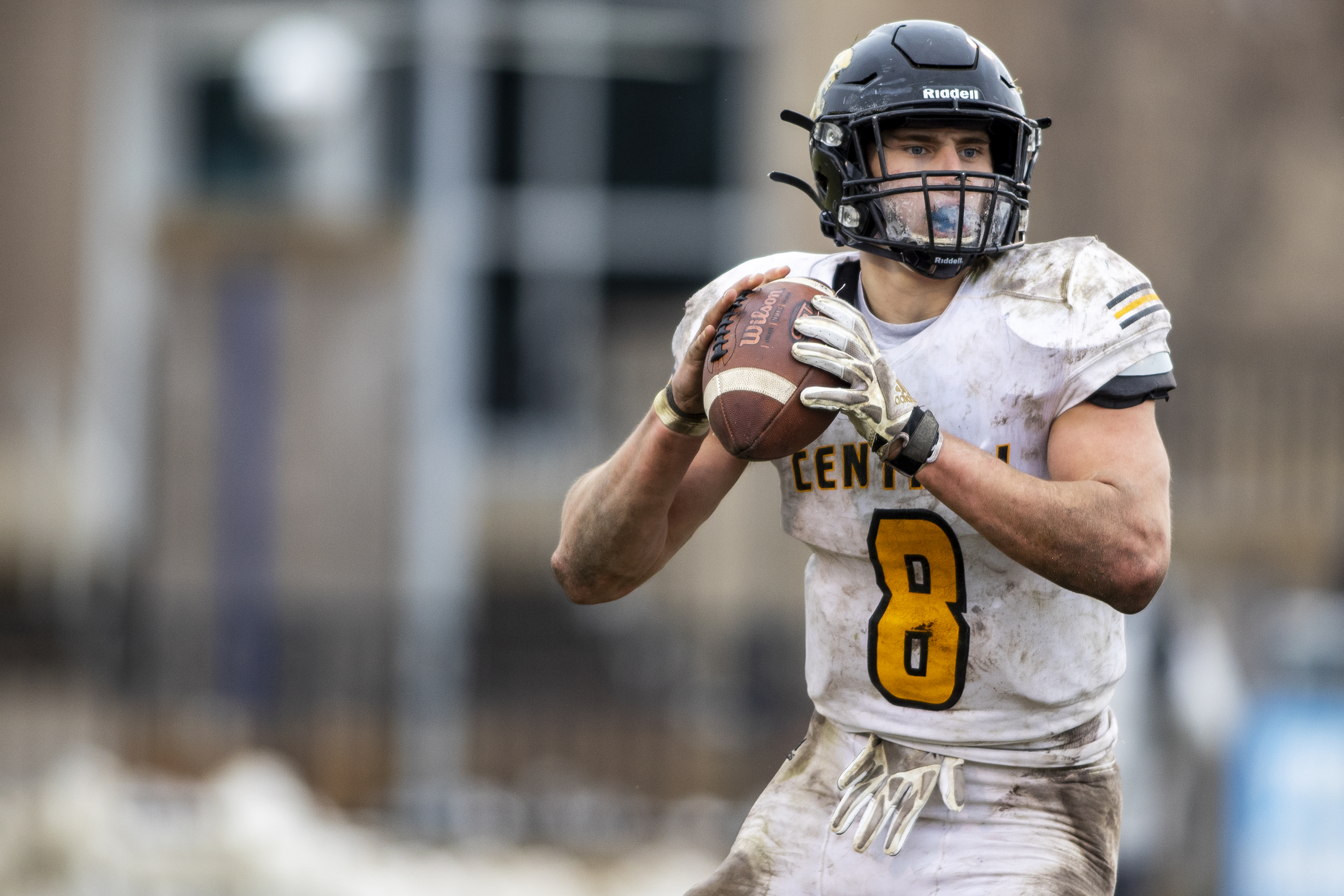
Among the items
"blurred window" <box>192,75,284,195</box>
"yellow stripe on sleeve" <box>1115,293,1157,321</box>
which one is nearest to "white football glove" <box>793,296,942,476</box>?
"yellow stripe on sleeve" <box>1115,293,1157,321</box>

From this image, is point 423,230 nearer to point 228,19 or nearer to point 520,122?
point 520,122

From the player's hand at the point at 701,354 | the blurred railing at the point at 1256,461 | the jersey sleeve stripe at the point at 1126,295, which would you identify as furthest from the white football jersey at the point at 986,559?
the blurred railing at the point at 1256,461

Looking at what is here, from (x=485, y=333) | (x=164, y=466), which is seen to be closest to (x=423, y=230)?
(x=485, y=333)

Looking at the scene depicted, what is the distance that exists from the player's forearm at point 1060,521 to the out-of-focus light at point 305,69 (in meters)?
10.6

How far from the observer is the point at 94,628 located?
40.4 ft

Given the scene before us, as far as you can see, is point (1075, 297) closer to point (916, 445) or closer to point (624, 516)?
point (916, 445)

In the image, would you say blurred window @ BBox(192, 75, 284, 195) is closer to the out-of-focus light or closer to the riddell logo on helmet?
the out-of-focus light

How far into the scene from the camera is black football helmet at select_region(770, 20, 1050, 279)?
3438 mm

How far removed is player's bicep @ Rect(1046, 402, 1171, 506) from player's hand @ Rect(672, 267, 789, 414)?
67cm

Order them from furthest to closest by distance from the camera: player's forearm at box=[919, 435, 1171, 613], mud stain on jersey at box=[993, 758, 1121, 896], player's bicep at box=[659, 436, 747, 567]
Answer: player's bicep at box=[659, 436, 747, 567]
mud stain on jersey at box=[993, 758, 1121, 896]
player's forearm at box=[919, 435, 1171, 613]

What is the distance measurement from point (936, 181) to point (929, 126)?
144mm

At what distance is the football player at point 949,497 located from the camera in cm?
328

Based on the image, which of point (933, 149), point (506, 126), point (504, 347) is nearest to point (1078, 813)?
point (933, 149)

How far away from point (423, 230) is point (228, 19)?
7.70ft
